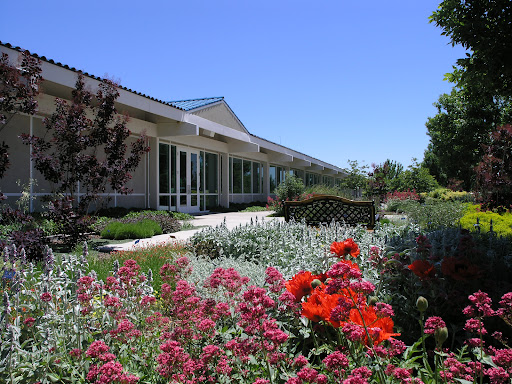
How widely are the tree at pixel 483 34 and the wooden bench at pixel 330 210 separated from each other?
11.3ft

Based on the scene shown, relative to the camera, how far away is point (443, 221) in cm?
820

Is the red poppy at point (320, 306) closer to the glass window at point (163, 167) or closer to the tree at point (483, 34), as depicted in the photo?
the tree at point (483, 34)

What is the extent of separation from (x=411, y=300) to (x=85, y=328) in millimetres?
1981

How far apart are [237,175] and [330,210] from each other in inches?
561

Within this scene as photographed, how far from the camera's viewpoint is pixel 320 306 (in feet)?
5.24

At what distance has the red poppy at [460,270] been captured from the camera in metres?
1.96

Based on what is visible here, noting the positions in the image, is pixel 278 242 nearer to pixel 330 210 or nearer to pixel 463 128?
pixel 330 210

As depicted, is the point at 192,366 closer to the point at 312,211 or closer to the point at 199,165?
the point at 312,211

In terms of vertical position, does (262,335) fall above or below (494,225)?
below

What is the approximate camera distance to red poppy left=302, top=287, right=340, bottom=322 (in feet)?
5.07

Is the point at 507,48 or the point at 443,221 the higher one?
the point at 507,48

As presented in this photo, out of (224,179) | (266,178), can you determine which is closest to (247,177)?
(266,178)

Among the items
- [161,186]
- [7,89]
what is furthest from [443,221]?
[161,186]

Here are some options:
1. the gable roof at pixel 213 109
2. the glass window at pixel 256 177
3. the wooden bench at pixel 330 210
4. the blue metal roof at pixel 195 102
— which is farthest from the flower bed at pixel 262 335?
the glass window at pixel 256 177
